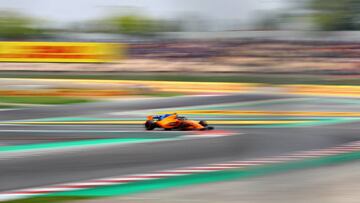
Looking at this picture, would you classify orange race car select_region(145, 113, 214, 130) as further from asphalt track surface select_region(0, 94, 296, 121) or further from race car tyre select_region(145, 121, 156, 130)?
asphalt track surface select_region(0, 94, 296, 121)

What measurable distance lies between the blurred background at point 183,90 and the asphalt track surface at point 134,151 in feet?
0.07

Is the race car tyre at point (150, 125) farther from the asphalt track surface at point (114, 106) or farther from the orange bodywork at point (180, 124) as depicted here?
the asphalt track surface at point (114, 106)

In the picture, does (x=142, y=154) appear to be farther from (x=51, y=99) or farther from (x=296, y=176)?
(x=51, y=99)

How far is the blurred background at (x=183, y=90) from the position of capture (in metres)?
4.90

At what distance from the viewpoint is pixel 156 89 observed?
1608 cm

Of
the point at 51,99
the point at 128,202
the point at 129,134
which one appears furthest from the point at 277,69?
the point at 51,99

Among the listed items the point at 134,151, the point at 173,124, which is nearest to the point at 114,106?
the point at 173,124

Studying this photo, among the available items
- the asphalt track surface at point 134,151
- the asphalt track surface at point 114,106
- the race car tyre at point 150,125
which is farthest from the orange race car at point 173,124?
the asphalt track surface at point 114,106

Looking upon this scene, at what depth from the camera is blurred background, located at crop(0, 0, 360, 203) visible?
4902 mm

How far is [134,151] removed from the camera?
6.59 metres

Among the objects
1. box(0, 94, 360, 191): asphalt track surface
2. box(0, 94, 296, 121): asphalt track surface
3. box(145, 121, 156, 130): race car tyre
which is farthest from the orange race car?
box(0, 94, 296, 121): asphalt track surface

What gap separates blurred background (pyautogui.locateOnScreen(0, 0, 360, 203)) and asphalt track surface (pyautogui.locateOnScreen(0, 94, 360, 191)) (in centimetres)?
2

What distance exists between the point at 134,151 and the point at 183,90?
A: 9.44 meters

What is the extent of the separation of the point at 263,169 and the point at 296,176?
33 cm
